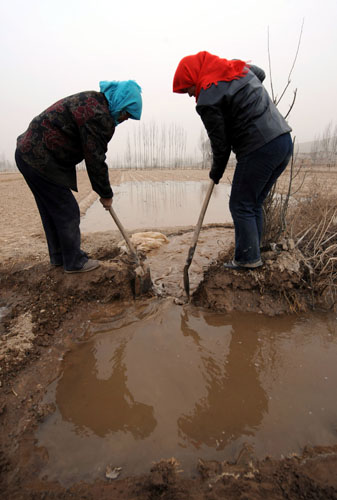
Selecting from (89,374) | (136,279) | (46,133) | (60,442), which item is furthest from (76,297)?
(46,133)

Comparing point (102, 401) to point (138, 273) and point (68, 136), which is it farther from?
point (68, 136)

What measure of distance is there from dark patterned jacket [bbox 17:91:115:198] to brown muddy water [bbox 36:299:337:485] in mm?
1310

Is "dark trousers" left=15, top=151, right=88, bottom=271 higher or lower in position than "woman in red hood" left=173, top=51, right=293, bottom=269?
lower

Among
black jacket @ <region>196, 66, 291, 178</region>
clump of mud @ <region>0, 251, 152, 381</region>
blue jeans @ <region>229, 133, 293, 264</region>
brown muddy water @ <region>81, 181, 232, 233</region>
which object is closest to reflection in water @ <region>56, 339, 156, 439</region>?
clump of mud @ <region>0, 251, 152, 381</region>

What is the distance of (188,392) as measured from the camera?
5.16ft

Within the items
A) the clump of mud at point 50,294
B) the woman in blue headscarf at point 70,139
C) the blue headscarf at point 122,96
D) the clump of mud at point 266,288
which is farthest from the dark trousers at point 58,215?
the clump of mud at point 266,288

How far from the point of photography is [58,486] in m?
1.13

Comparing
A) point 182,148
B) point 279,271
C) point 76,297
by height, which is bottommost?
point 76,297

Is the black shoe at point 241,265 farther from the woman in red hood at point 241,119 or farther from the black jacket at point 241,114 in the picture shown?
the black jacket at point 241,114

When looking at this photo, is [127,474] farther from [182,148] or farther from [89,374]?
[182,148]

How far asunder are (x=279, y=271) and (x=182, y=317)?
38.0 inches

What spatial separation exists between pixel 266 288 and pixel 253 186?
0.93m

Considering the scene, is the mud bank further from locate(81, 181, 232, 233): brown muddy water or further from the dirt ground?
locate(81, 181, 232, 233): brown muddy water

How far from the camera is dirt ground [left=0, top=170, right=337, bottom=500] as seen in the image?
1.09 m
